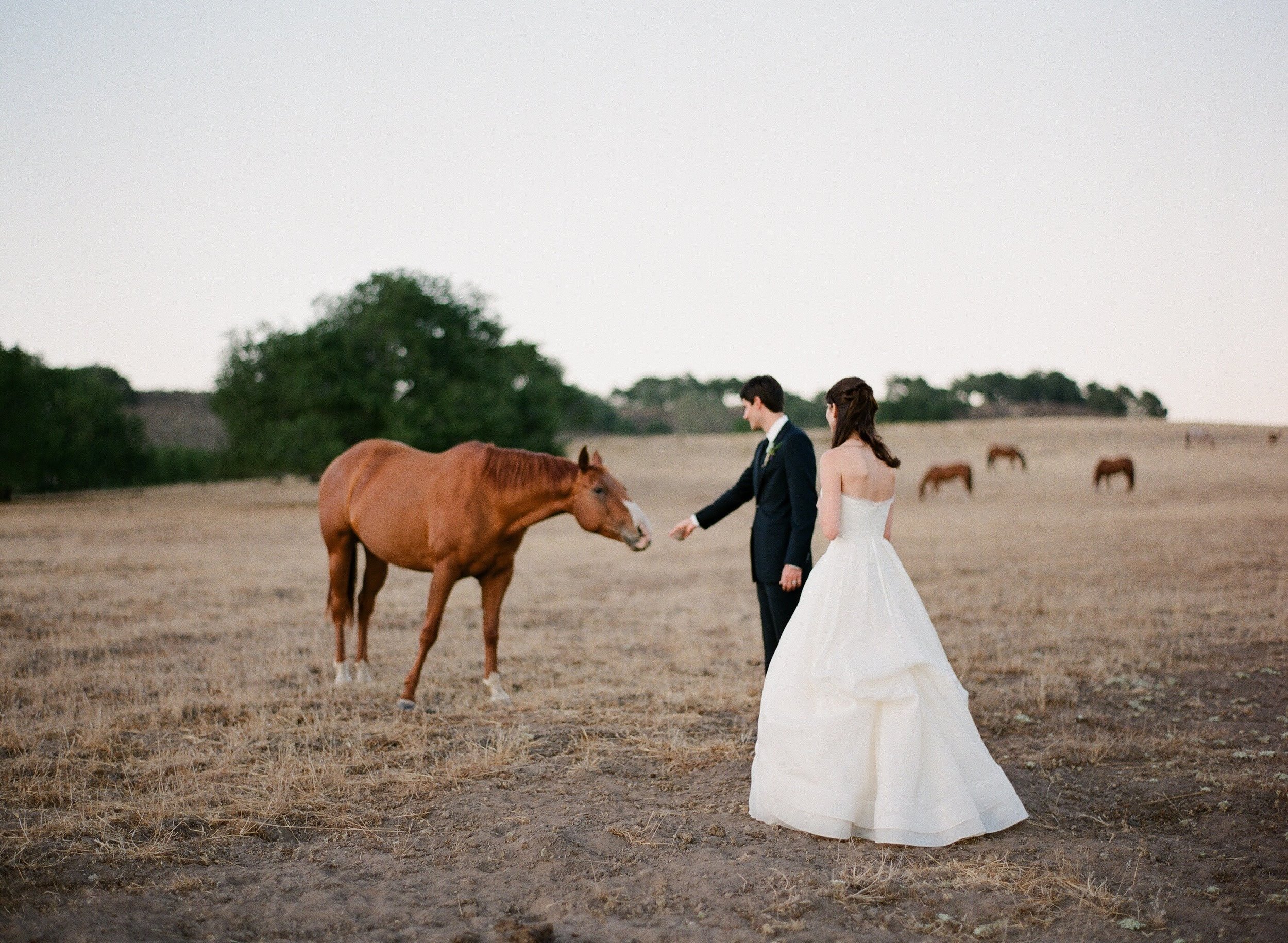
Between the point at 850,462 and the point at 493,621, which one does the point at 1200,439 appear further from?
the point at 850,462

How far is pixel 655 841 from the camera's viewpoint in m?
4.16

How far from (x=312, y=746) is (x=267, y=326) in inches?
1094

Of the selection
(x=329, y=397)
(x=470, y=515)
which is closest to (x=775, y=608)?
(x=470, y=515)

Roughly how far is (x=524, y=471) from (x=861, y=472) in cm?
319

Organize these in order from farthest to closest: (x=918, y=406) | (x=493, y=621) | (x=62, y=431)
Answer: (x=918, y=406) < (x=62, y=431) < (x=493, y=621)

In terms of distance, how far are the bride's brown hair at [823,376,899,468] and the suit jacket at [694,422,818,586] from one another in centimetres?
41

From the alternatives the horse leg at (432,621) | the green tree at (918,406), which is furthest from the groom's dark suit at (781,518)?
the green tree at (918,406)

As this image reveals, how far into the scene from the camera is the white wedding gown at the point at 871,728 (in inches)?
161

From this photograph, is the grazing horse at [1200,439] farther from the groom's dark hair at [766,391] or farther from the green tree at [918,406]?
the groom's dark hair at [766,391]

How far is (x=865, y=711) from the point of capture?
4.18 meters

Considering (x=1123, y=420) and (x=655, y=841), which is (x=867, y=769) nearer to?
(x=655, y=841)

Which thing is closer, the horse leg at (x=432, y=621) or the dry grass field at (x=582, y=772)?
the dry grass field at (x=582, y=772)

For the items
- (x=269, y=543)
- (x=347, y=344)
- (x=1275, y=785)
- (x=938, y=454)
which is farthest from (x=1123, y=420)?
(x=1275, y=785)

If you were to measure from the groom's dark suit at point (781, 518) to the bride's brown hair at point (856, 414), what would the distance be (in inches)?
17.4
